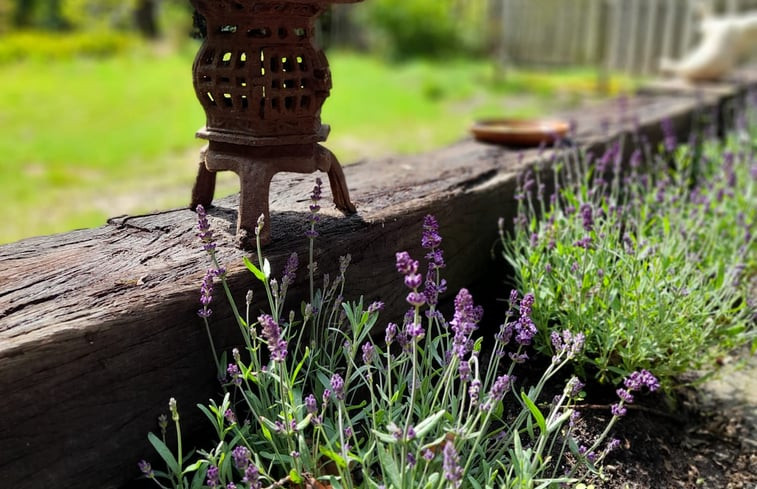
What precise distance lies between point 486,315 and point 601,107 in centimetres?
316

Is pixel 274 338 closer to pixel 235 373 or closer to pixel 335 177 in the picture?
pixel 235 373

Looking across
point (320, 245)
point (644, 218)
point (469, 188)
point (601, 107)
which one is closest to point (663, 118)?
point (601, 107)

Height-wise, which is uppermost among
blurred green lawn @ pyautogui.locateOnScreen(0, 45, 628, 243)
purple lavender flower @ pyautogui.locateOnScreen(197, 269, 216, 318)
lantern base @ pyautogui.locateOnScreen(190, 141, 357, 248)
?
lantern base @ pyautogui.locateOnScreen(190, 141, 357, 248)

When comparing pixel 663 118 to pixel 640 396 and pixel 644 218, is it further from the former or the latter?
pixel 640 396

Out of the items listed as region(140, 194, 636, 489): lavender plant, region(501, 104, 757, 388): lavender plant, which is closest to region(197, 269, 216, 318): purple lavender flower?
region(140, 194, 636, 489): lavender plant

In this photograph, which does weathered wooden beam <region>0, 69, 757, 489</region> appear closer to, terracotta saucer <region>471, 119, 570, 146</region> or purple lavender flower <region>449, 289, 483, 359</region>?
purple lavender flower <region>449, 289, 483, 359</region>

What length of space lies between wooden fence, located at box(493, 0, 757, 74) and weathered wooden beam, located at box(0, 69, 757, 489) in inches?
295

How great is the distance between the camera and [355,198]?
2.53 metres

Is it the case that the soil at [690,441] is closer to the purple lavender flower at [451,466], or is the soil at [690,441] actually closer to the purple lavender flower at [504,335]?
the purple lavender flower at [504,335]

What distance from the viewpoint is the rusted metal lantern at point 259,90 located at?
1.91 meters

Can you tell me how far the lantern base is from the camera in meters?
1.95

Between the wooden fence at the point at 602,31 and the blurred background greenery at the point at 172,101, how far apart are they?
35 centimetres

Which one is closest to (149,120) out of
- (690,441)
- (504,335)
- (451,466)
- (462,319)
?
(690,441)

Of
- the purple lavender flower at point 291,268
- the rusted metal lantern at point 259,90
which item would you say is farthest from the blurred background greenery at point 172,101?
the purple lavender flower at point 291,268
